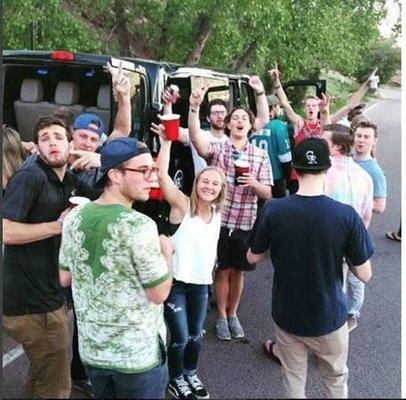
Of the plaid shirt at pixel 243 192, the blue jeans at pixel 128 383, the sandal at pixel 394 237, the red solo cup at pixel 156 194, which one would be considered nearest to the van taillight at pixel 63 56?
the red solo cup at pixel 156 194

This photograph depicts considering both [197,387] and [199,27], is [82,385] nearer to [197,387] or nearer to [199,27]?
[197,387]

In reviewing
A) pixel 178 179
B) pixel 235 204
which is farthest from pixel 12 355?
pixel 178 179

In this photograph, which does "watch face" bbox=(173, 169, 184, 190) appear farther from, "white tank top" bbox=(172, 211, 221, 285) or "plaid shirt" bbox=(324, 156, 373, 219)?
"plaid shirt" bbox=(324, 156, 373, 219)

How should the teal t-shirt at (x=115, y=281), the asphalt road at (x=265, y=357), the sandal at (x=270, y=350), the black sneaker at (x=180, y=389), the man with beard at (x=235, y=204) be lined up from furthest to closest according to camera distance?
the man with beard at (x=235, y=204) → the sandal at (x=270, y=350) → the asphalt road at (x=265, y=357) → the black sneaker at (x=180, y=389) → the teal t-shirt at (x=115, y=281)

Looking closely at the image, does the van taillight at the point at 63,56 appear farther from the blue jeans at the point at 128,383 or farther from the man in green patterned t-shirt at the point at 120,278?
the blue jeans at the point at 128,383

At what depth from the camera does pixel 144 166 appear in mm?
2197

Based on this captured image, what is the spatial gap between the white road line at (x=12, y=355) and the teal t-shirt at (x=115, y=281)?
181 cm

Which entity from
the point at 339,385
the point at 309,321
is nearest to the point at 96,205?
the point at 309,321

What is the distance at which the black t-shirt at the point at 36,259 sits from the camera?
8.73 feet

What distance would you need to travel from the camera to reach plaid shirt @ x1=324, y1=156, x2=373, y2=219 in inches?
137

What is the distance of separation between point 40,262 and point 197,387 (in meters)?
1.35

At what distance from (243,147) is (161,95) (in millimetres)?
995

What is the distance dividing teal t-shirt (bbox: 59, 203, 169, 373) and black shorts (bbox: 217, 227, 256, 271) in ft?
6.15

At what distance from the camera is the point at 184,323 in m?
3.17
